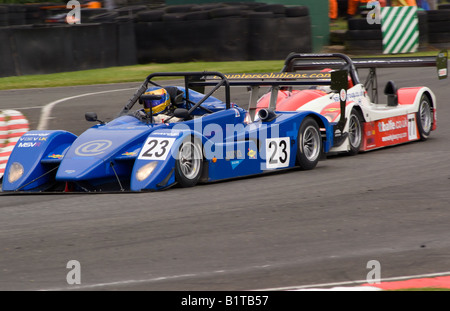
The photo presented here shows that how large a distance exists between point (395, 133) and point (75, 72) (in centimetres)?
991

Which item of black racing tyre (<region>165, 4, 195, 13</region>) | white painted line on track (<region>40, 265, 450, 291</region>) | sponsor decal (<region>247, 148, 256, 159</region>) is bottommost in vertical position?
white painted line on track (<region>40, 265, 450, 291</region>)

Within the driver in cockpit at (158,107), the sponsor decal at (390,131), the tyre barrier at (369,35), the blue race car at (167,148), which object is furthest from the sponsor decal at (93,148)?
the tyre barrier at (369,35)

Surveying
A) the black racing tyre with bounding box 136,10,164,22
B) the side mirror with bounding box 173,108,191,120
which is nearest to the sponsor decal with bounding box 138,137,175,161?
the side mirror with bounding box 173,108,191,120

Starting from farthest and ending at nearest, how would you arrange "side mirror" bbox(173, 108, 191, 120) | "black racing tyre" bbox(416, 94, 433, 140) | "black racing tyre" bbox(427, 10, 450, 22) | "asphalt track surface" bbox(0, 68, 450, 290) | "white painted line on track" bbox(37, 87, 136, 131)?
"black racing tyre" bbox(427, 10, 450, 22), "white painted line on track" bbox(37, 87, 136, 131), "black racing tyre" bbox(416, 94, 433, 140), "side mirror" bbox(173, 108, 191, 120), "asphalt track surface" bbox(0, 68, 450, 290)

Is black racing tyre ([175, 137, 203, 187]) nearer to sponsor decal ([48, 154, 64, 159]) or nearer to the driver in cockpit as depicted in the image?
the driver in cockpit

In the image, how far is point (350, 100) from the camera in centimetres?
986

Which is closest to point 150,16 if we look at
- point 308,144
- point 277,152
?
point 308,144

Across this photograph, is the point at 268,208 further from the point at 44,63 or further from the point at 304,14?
the point at 304,14

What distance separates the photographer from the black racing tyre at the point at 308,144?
28.2 ft

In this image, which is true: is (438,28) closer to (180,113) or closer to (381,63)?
(381,63)

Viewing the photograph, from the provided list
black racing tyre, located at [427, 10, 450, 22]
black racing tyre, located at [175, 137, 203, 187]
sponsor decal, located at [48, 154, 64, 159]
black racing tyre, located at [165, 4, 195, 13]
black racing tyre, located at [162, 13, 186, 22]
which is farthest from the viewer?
black racing tyre, located at [427, 10, 450, 22]

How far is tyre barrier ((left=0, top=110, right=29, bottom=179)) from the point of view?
10.5 meters

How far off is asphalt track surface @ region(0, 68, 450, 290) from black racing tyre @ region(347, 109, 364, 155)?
48.8 inches

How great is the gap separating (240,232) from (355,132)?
467cm
